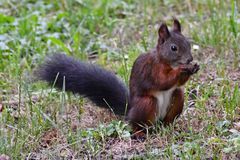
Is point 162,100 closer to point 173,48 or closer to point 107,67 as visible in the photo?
point 173,48

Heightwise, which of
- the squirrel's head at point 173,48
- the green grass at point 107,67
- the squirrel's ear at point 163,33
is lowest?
the green grass at point 107,67

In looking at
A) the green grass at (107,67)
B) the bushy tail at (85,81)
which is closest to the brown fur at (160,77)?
the green grass at (107,67)

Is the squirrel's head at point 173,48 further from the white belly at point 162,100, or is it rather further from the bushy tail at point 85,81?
the bushy tail at point 85,81

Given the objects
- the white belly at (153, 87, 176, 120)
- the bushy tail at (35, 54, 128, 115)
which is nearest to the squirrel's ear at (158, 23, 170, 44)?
the white belly at (153, 87, 176, 120)

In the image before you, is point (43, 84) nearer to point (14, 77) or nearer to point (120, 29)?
point (14, 77)

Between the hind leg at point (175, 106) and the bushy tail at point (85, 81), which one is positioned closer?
the hind leg at point (175, 106)

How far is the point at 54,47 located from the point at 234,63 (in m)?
1.64

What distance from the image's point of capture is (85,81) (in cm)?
471

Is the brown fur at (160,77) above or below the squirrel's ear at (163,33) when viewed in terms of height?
below

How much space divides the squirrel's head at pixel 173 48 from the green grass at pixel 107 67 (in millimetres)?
412

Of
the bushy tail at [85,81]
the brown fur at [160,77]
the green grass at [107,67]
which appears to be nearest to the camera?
the green grass at [107,67]

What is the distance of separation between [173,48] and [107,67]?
1.60 metres

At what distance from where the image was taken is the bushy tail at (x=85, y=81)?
4.69 metres

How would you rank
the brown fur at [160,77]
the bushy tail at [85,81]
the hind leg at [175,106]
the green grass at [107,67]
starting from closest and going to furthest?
the green grass at [107,67] → the brown fur at [160,77] → the hind leg at [175,106] → the bushy tail at [85,81]
